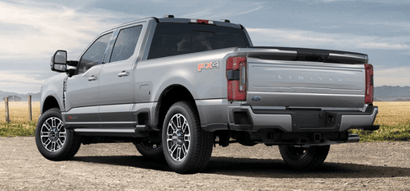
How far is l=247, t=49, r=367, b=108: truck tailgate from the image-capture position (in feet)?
20.1

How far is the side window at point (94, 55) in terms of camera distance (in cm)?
878

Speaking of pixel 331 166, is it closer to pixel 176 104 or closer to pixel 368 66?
pixel 368 66

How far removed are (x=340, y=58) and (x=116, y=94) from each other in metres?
3.31

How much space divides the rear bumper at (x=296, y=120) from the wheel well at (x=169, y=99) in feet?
4.33

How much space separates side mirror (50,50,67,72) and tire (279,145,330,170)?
3835 mm

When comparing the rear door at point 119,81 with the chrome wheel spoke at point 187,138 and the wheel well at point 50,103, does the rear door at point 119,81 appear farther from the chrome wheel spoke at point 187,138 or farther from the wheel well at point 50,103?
the wheel well at point 50,103

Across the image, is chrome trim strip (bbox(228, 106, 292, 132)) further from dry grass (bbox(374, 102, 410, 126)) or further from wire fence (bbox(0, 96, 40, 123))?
wire fence (bbox(0, 96, 40, 123))

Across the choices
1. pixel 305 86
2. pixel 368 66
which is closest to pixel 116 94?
pixel 305 86

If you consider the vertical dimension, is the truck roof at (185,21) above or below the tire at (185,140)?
above

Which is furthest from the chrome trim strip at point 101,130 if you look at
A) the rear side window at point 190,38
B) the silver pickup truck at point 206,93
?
the rear side window at point 190,38

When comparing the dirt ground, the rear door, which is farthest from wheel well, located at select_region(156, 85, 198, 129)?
the dirt ground

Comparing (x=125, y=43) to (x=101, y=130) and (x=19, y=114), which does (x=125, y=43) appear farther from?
(x=19, y=114)

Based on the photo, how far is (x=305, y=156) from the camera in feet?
26.0

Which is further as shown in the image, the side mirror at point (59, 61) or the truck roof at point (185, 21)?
the side mirror at point (59, 61)
